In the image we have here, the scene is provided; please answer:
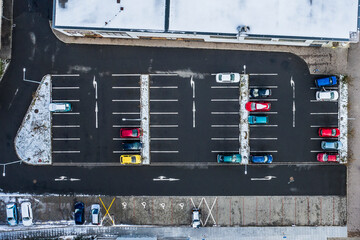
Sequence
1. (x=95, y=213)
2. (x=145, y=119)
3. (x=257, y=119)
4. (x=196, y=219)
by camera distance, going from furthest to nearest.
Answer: (x=145, y=119)
(x=95, y=213)
(x=196, y=219)
(x=257, y=119)

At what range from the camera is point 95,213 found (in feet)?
83.1

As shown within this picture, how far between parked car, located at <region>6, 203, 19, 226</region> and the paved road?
4.73ft

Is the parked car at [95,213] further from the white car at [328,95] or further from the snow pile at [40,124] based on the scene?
the white car at [328,95]

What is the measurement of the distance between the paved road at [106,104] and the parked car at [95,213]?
4.46 feet

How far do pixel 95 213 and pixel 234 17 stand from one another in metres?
21.2

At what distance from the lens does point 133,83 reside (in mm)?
25688

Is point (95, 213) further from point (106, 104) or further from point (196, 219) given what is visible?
point (106, 104)

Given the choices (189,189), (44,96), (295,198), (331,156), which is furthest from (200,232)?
(44,96)

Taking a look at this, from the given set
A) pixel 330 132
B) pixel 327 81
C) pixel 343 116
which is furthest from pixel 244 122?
pixel 343 116

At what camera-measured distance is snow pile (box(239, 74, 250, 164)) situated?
25.4m

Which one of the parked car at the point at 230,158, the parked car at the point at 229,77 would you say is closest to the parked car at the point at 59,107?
the parked car at the point at 229,77

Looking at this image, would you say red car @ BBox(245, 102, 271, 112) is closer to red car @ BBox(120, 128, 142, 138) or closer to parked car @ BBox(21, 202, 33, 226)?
red car @ BBox(120, 128, 142, 138)

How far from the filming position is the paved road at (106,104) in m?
25.5

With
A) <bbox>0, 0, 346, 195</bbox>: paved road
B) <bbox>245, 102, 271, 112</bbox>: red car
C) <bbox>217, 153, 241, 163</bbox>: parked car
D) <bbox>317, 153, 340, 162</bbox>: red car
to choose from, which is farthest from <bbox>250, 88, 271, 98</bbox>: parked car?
<bbox>317, 153, 340, 162</bbox>: red car
